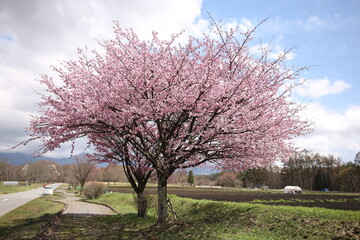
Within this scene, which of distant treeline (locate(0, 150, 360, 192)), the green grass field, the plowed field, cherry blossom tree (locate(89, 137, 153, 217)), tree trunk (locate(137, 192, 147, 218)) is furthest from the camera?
distant treeline (locate(0, 150, 360, 192))

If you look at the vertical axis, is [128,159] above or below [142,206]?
above

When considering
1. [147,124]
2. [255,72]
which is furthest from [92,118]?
[255,72]

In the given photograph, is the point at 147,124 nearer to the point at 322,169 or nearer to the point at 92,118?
the point at 92,118

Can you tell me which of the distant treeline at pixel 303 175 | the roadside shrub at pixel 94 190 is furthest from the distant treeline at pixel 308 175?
the roadside shrub at pixel 94 190

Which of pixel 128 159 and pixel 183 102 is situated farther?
pixel 128 159

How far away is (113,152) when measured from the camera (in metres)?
17.7

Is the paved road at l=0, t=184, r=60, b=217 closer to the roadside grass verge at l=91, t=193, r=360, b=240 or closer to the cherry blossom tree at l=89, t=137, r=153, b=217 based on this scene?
the cherry blossom tree at l=89, t=137, r=153, b=217

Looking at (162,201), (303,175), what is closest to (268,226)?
(162,201)

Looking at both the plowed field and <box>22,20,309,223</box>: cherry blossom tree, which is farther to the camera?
the plowed field

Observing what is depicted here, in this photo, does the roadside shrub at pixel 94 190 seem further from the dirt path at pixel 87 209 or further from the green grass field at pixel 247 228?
the green grass field at pixel 247 228

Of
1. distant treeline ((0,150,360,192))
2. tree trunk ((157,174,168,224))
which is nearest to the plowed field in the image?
tree trunk ((157,174,168,224))

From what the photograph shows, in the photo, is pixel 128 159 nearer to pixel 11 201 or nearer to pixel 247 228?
pixel 247 228

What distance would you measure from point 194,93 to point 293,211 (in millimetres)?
8010

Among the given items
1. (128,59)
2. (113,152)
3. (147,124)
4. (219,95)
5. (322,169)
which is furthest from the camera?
(322,169)
